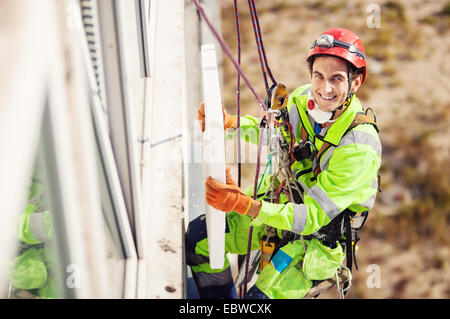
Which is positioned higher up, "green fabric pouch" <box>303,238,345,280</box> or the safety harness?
the safety harness

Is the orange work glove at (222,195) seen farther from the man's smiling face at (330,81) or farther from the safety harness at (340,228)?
the man's smiling face at (330,81)

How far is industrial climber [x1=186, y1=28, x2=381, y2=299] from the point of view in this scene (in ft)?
7.74

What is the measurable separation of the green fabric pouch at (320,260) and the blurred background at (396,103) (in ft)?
12.5

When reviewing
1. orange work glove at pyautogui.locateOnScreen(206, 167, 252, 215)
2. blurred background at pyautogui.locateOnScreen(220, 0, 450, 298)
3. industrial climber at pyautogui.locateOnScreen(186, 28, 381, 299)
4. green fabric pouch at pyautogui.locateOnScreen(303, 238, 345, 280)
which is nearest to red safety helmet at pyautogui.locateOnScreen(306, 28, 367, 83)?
industrial climber at pyautogui.locateOnScreen(186, 28, 381, 299)

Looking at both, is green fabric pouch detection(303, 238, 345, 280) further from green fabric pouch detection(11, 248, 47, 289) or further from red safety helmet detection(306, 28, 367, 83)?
green fabric pouch detection(11, 248, 47, 289)

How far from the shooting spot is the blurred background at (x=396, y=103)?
21.6 ft

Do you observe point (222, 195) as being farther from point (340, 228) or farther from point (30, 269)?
point (30, 269)

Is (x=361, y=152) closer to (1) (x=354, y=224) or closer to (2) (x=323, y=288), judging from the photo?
(1) (x=354, y=224)

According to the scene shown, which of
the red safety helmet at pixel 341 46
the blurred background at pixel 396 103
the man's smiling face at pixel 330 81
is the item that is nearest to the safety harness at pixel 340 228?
the man's smiling face at pixel 330 81

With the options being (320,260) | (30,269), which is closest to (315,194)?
(320,260)

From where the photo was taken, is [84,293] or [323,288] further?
[323,288]

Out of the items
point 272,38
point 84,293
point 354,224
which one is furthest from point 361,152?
point 272,38

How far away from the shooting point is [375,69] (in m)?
8.97

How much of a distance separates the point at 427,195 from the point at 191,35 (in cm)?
440
